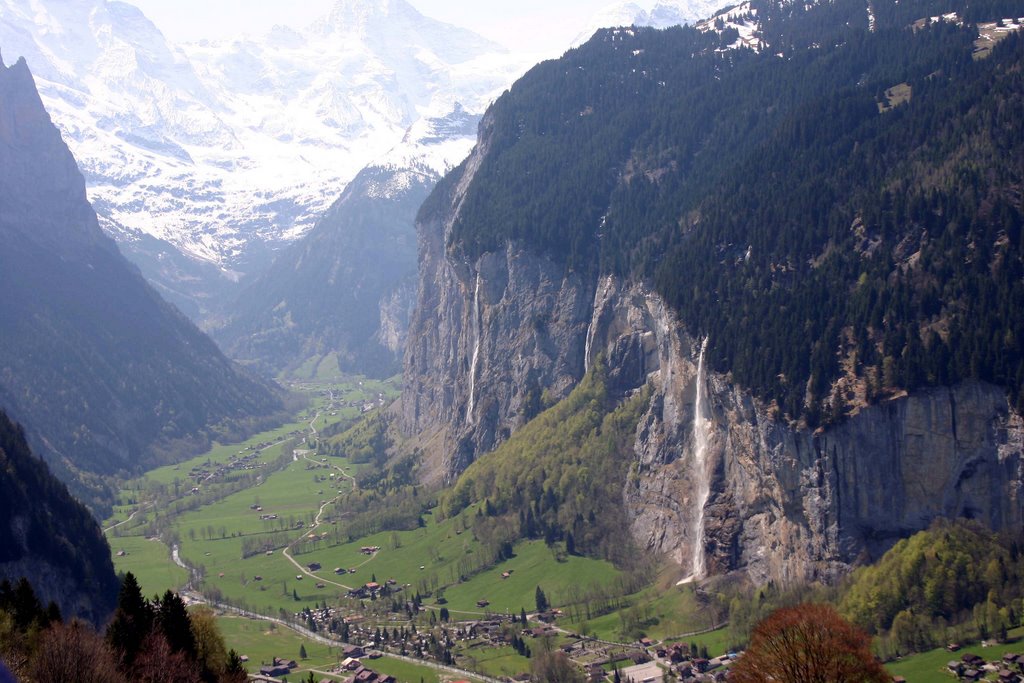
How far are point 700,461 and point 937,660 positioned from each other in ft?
179

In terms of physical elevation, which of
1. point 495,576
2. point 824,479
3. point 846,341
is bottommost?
point 495,576

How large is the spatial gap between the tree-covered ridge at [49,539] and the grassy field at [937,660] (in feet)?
285

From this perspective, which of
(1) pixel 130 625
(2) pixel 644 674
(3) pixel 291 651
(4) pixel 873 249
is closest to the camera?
(1) pixel 130 625

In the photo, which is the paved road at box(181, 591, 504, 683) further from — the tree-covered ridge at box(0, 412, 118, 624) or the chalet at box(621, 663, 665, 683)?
the tree-covered ridge at box(0, 412, 118, 624)

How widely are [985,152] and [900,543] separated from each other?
2037 inches

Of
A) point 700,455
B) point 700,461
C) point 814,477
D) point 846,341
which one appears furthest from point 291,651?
point 846,341

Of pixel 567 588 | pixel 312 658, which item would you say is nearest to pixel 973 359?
pixel 567 588

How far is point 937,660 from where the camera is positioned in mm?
119938

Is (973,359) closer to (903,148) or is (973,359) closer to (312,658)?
(903,148)

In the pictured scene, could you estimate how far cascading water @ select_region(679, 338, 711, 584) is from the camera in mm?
163500

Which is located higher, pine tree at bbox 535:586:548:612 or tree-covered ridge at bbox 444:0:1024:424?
tree-covered ridge at bbox 444:0:1024:424

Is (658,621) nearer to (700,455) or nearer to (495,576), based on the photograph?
(700,455)

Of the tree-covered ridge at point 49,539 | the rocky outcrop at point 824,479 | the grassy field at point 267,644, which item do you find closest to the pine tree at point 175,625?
the tree-covered ridge at point 49,539

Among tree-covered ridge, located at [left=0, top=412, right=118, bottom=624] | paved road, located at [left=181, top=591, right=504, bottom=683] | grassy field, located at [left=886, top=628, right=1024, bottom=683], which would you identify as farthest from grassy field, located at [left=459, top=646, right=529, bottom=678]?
tree-covered ridge, located at [left=0, top=412, right=118, bottom=624]
